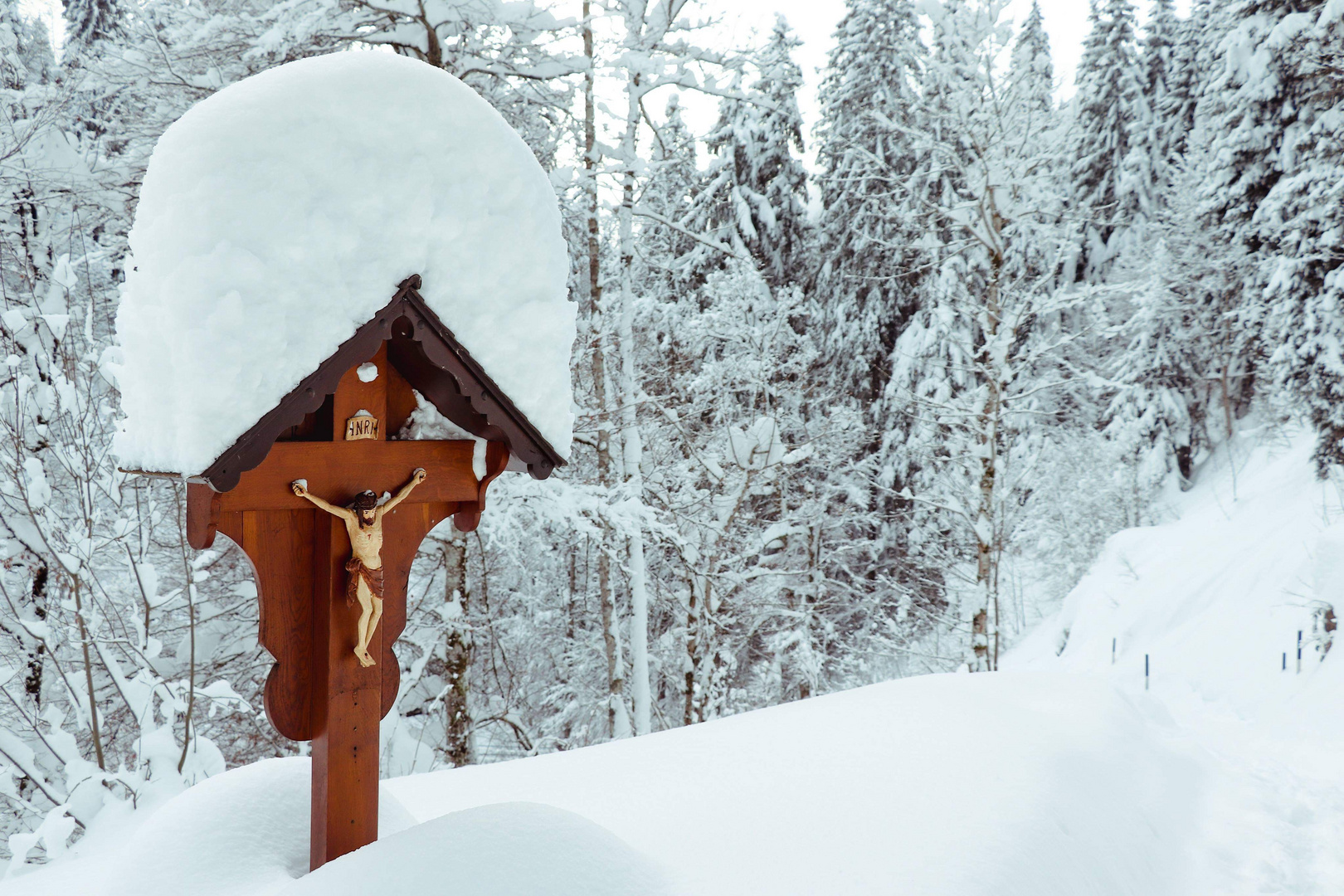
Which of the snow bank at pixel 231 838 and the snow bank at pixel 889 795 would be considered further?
the snow bank at pixel 889 795

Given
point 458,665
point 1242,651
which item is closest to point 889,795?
point 458,665

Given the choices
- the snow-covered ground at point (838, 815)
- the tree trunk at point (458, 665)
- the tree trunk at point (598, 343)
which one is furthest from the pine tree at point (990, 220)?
the tree trunk at point (458, 665)

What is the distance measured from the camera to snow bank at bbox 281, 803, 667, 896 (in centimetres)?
204

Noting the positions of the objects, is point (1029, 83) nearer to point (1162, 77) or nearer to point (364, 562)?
point (364, 562)

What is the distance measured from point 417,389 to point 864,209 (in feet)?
45.2

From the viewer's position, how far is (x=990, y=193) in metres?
8.45

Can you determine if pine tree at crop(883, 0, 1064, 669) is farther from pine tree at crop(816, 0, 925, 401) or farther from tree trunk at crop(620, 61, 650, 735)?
pine tree at crop(816, 0, 925, 401)

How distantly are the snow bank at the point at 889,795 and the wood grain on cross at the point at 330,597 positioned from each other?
1.15 m

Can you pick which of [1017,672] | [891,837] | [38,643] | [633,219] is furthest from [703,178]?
[891,837]

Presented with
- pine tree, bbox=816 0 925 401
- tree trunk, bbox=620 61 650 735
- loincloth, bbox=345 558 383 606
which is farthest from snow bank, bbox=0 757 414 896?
pine tree, bbox=816 0 925 401

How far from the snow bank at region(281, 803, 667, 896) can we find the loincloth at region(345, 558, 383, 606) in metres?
0.65

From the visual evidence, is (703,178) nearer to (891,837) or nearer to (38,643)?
(38,643)

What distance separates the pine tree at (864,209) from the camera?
1495 centimetres

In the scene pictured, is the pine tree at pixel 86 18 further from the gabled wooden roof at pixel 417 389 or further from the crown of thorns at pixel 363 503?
the crown of thorns at pixel 363 503
